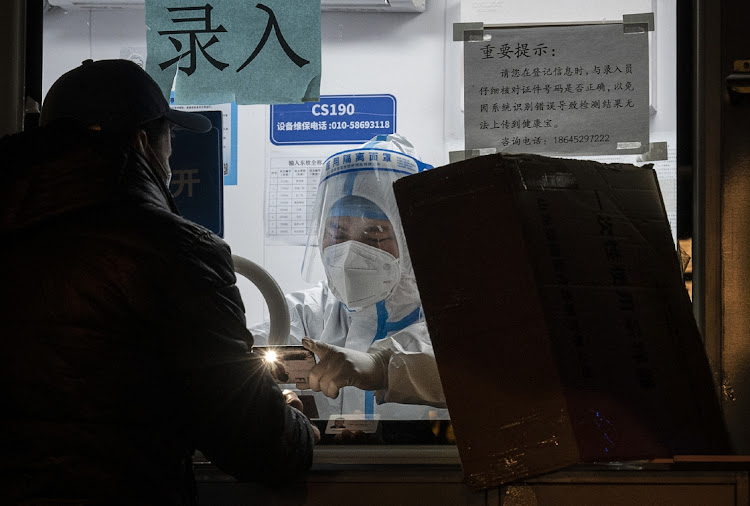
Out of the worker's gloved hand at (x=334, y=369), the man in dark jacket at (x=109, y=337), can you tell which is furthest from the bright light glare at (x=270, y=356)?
the man in dark jacket at (x=109, y=337)

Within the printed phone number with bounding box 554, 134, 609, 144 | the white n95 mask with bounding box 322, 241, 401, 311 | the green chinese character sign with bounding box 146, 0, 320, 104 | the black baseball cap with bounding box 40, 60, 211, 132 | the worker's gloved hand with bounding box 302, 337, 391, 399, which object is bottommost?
the worker's gloved hand with bounding box 302, 337, 391, 399

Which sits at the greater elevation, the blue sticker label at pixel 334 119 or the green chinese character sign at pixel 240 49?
the green chinese character sign at pixel 240 49

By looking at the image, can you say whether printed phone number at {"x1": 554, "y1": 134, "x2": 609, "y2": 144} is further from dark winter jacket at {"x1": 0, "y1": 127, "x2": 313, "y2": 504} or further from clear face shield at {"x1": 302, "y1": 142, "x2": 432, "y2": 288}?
dark winter jacket at {"x1": 0, "y1": 127, "x2": 313, "y2": 504}

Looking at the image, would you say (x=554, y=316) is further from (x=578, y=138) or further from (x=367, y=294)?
(x=367, y=294)

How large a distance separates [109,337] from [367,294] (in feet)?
3.70

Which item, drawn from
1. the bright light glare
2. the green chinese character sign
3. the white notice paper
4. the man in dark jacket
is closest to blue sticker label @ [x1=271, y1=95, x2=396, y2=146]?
the green chinese character sign

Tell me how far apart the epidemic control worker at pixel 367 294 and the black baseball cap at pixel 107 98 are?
2.25 ft

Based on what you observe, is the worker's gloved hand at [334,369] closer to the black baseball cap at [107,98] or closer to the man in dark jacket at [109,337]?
the man in dark jacket at [109,337]

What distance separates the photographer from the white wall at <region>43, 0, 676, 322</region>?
2127mm

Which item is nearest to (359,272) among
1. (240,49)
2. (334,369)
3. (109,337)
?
(334,369)

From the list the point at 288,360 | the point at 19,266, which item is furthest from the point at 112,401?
the point at 288,360

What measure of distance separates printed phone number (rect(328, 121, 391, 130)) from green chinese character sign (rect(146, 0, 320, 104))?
0.49 feet

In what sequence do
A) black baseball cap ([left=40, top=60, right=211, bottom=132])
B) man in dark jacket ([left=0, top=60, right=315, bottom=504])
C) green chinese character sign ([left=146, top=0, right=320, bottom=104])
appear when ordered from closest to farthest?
man in dark jacket ([left=0, top=60, right=315, bottom=504])
black baseball cap ([left=40, top=60, right=211, bottom=132])
green chinese character sign ([left=146, top=0, right=320, bottom=104])

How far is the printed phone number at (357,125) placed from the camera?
2.21 metres
